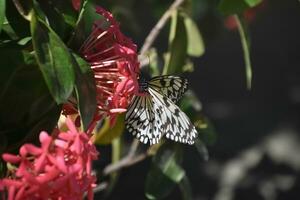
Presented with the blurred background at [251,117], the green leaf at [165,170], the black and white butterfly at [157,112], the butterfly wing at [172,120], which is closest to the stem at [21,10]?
the black and white butterfly at [157,112]

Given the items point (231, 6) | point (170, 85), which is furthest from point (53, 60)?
point (231, 6)

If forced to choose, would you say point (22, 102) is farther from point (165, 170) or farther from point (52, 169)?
point (165, 170)

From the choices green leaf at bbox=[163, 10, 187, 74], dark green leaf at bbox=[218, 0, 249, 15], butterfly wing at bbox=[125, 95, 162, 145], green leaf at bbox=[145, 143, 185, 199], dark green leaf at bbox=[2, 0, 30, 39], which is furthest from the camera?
green leaf at bbox=[145, 143, 185, 199]

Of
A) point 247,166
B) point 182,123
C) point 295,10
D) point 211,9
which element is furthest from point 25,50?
point 295,10

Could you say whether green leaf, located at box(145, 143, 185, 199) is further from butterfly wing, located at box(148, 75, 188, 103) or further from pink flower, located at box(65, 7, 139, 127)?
pink flower, located at box(65, 7, 139, 127)

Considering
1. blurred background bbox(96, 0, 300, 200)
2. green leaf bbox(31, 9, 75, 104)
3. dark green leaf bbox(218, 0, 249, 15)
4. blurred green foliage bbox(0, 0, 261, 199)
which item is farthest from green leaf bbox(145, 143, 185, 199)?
blurred background bbox(96, 0, 300, 200)

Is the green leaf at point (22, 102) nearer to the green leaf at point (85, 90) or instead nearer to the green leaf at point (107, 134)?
the green leaf at point (85, 90)
